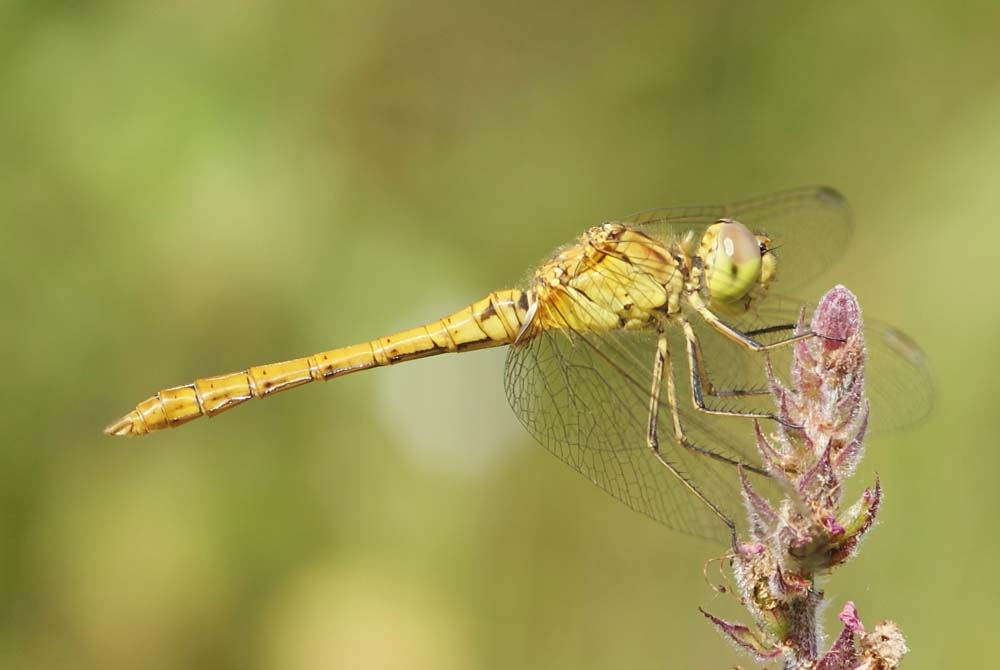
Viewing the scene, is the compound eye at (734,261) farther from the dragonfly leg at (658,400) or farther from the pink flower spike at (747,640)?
the pink flower spike at (747,640)

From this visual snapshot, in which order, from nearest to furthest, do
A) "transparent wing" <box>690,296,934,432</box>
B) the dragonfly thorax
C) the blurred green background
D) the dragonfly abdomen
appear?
"transparent wing" <box>690,296,934,432</box> < the dragonfly thorax < the dragonfly abdomen < the blurred green background

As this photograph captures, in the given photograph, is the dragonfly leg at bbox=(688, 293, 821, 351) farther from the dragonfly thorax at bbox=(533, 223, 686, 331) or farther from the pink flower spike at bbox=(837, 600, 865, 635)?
the pink flower spike at bbox=(837, 600, 865, 635)

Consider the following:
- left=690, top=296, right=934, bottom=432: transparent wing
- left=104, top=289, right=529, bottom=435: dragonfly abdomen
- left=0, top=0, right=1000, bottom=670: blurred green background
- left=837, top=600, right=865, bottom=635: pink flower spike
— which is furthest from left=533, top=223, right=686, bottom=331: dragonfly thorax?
left=837, top=600, right=865, bottom=635: pink flower spike

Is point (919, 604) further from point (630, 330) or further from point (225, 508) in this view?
point (225, 508)

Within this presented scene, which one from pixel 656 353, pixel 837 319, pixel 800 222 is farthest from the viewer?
pixel 800 222

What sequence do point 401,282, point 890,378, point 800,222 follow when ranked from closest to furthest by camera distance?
1. point 890,378
2. point 800,222
3. point 401,282

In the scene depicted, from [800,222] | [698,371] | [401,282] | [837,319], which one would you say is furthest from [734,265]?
[401,282]

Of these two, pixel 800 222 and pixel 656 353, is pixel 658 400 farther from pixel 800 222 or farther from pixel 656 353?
pixel 800 222
